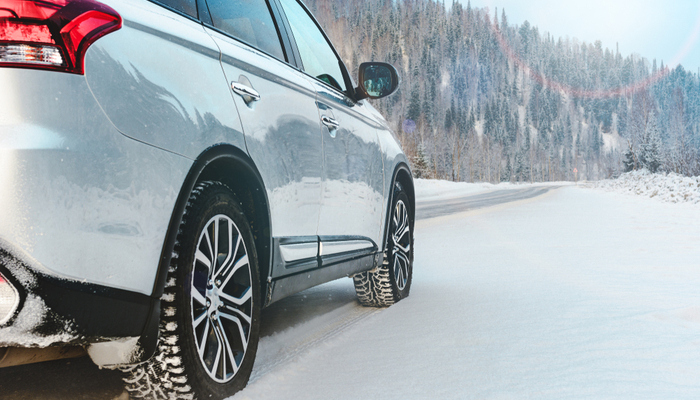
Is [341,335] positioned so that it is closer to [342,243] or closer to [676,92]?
[342,243]

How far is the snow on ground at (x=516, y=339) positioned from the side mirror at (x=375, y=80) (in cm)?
149

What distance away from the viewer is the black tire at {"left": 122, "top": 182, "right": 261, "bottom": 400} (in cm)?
158

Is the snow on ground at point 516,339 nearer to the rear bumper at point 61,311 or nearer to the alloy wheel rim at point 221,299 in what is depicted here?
the alloy wheel rim at point 221,299

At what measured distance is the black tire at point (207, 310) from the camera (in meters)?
1.58

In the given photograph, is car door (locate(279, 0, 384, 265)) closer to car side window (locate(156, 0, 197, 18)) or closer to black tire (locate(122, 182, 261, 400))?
black tire (locate(122, 182, 261, 400))

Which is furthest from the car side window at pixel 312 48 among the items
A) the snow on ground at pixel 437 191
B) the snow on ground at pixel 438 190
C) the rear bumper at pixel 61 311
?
the snow on ground at pixel 437 191

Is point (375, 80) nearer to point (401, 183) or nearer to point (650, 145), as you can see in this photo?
point (401, 183)

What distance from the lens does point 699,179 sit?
19000 mm

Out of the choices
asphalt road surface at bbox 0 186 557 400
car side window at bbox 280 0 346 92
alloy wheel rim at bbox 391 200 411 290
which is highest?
car side window at bbox 280 0 346 92

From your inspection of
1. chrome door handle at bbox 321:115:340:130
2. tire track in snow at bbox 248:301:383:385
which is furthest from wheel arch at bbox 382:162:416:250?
chrome door handle at bbox 321:115:340:130

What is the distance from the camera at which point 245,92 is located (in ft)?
6.56

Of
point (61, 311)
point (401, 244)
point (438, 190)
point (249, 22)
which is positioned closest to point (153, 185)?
point (61, 311)

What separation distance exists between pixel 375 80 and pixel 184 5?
1.77 metres

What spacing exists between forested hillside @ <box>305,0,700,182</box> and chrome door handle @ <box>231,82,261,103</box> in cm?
6906
